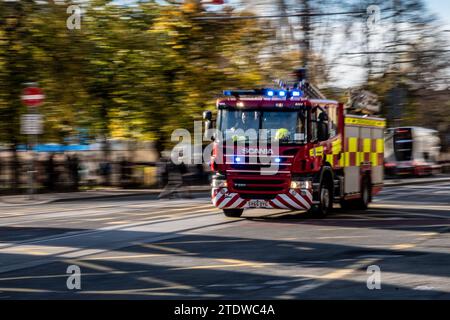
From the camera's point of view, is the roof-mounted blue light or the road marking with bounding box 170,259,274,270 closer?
the road marking with bounding box 170,259,274,270

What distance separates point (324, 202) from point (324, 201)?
0.07ft

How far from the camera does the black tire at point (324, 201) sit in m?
19.6

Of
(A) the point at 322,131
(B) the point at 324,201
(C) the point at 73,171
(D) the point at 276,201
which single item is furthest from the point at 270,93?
(C) the point at 73,171

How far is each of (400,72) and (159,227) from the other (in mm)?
32571

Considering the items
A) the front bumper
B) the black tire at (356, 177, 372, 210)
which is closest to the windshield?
the front bumper

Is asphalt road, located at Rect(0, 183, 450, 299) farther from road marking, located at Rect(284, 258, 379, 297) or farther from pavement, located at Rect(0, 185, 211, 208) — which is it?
pavement, located at Rect(0, 185, 211, 208)

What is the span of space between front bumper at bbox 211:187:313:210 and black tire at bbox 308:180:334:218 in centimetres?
43

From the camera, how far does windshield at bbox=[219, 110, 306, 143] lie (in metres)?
18.9

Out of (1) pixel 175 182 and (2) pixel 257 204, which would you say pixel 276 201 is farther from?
(1) pixel 175 182

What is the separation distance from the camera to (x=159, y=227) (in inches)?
697
